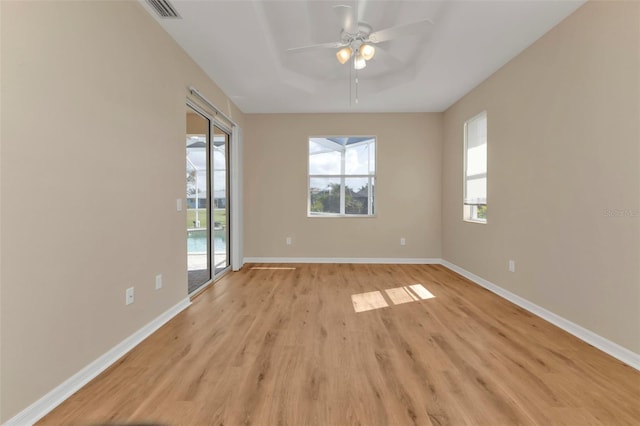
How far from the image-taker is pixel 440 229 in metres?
5.22

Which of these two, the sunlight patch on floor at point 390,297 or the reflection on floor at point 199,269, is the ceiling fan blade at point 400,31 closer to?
the sunlight patch on floor at point 390,297

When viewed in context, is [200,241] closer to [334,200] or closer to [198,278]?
[198,278]

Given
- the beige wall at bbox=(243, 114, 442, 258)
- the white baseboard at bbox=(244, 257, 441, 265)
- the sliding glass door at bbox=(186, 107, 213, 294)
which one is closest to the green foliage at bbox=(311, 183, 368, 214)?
the beige wall at bbox=(243, 114, 442, 258)

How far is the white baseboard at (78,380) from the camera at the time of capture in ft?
4.66

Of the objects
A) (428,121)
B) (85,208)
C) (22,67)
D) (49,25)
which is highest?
(428,121)

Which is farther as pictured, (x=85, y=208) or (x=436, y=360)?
(x=436, y=360)

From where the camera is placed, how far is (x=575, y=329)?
2.38 m

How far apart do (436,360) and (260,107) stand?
4398mm

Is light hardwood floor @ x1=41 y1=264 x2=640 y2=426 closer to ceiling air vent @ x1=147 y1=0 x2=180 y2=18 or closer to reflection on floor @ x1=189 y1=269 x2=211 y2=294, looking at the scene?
reflection on floor @ x1=189 y1=269 x2=211 y2=294

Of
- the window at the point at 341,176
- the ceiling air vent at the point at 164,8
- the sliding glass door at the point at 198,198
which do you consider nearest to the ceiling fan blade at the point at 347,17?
the ceiling air vent at the point at 164,8

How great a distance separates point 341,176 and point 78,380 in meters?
4.38

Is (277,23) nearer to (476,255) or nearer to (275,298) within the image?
(275,298)

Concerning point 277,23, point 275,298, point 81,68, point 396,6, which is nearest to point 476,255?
point 275,298

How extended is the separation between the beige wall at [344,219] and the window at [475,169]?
0.82m
